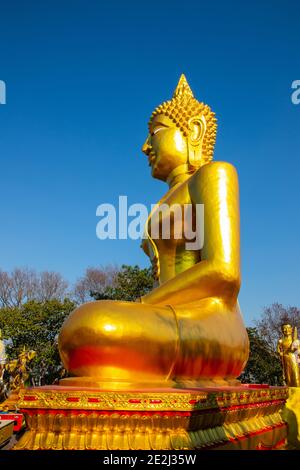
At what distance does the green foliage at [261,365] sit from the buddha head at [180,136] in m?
18.7

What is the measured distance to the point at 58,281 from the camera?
87.9 ft

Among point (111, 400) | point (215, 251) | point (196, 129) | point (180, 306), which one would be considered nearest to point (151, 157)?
point (196, 129)

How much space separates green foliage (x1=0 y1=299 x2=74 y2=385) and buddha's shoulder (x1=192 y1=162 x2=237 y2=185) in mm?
17205

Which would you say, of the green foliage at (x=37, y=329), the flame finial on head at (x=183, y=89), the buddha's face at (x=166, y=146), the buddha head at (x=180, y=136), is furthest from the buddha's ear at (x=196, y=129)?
the green foliage at (x=37, y=329)

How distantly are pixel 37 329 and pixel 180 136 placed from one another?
16.8 m

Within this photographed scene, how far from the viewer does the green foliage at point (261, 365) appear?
76.1 feet

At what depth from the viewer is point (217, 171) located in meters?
4.86

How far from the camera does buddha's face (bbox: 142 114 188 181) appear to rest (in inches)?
233

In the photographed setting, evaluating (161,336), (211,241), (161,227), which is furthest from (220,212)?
(161,336)

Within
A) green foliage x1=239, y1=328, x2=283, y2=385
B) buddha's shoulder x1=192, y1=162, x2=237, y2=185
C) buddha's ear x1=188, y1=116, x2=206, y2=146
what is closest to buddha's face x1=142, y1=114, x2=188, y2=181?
buddha's ear x1=188, y1=116, x2=206, y2=146

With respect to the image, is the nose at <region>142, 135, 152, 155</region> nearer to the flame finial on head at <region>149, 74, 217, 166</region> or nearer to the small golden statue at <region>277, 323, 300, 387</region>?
the flame finial on head at <region>149, 74, 217, 166</region>

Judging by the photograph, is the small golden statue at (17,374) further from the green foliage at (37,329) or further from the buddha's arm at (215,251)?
the buddha's arm at (215,251)
